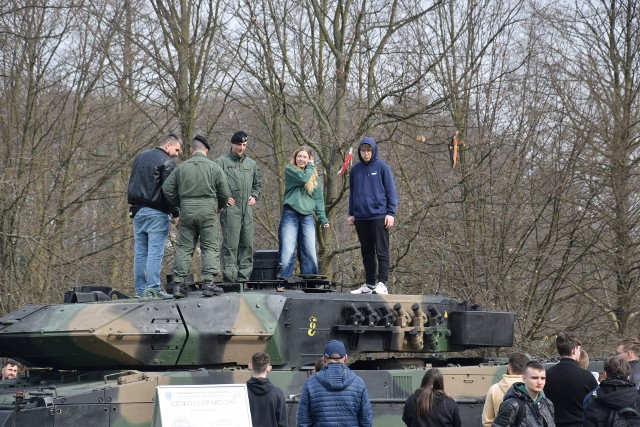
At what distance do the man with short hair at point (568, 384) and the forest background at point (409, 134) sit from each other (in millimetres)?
10123

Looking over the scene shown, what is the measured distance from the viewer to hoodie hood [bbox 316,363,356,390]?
33.3 feet

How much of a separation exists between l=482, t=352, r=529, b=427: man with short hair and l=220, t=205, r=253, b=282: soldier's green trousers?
4.28 metres

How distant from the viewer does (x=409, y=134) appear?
Result: 24219 mm

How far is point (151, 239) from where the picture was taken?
13.7m

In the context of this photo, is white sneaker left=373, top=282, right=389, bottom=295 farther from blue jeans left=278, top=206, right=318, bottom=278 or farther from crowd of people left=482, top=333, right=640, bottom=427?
crowd of people left=482, top=333, right=640, bottom=427

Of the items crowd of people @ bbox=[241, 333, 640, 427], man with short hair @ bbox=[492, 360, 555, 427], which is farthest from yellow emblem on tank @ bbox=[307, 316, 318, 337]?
man with short hair @ bbox=[492, 360, 555, 427]

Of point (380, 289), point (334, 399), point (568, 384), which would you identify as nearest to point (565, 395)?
point (568, 384)

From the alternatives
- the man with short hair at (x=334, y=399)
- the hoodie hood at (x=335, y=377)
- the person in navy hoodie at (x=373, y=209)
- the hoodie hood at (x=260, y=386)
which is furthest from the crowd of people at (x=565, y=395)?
the person in navy hoodie at (x=373, y=209)

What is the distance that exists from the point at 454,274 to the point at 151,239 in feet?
34.1

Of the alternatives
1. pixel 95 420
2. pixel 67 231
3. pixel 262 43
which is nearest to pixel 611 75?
pixel 262 43

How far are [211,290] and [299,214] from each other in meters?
2.51

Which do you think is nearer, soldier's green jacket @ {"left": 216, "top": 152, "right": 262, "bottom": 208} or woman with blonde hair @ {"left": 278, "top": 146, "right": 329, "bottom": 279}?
soldier's green jacket @ {"left": 216, "top": 152, "right": 262, "bottom": 208}

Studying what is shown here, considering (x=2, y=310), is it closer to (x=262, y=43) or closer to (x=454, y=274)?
(x=262, y=43)

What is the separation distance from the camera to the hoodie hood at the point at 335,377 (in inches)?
400
